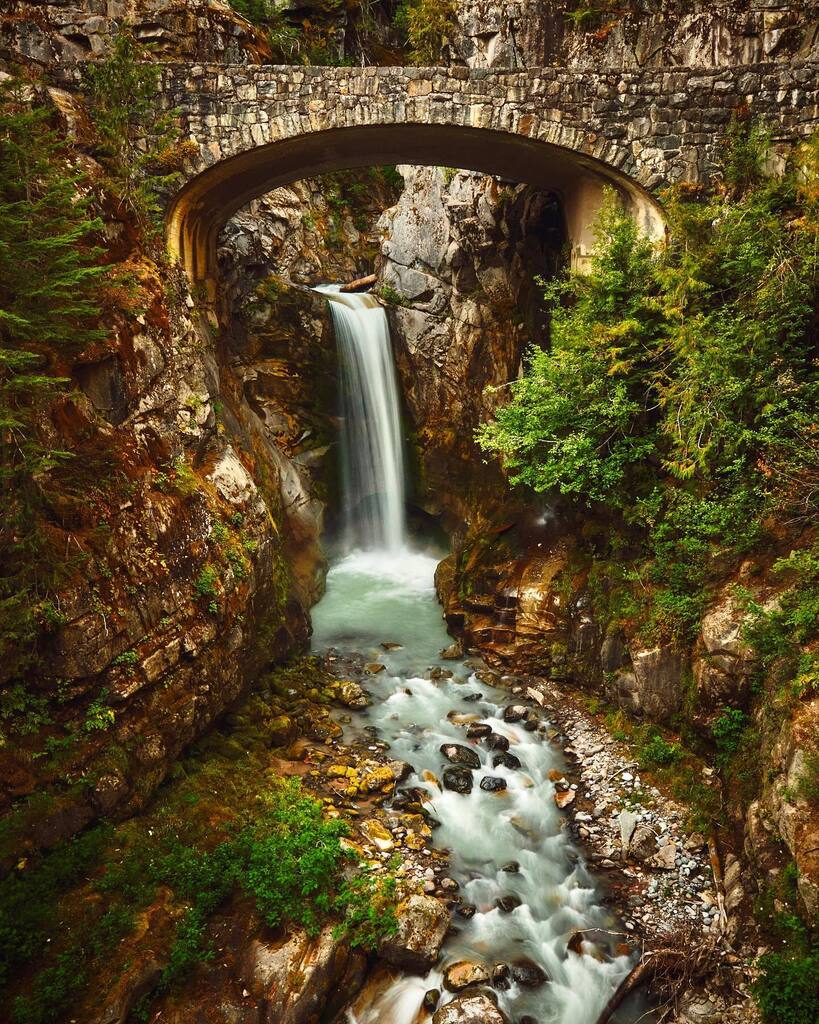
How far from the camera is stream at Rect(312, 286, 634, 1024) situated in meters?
5.20

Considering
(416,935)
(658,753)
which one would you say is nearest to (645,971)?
(416,935)

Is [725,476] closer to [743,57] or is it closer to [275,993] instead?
[275,993]

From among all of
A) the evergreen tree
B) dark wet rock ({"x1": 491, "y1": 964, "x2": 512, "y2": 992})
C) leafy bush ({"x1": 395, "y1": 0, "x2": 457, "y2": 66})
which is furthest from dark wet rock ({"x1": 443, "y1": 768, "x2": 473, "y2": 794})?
leafy bush ({"x1": 395, "y1": 0, "x2": 457, "y2": 66})

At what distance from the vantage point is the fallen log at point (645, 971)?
4996mm

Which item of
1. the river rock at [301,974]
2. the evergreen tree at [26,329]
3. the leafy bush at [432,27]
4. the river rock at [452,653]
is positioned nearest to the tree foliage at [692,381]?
the river rock at [452,653]

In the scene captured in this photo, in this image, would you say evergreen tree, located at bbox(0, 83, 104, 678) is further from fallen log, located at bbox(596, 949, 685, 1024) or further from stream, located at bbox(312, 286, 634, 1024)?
fallen log, located at bbox(596, 949, 685, 1024)

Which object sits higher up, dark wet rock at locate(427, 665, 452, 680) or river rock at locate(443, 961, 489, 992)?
river rock at locate(443, 961, 489, 992)

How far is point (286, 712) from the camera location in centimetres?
816

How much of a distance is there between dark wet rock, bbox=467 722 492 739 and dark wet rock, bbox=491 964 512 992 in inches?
118

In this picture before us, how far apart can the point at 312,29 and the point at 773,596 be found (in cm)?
1772

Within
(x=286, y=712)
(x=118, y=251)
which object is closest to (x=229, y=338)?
(x=118, y=251)

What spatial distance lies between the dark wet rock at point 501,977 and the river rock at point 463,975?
0.22 feet

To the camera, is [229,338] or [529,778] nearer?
[529,778]

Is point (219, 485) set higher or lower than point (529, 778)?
higher
